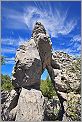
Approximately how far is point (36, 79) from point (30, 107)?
1150 mm

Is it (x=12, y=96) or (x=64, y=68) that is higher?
(x=64, y=68)

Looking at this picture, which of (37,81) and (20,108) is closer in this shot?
(20,108)

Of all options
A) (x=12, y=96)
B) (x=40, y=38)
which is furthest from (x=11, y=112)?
(x=40, y=38)

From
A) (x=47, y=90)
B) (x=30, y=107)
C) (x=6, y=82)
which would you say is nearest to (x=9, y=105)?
(x=30, y=107)

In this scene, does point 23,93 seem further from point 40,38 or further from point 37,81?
point 40,38

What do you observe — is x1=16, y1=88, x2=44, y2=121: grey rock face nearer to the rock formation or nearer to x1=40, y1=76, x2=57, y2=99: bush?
the rock formation

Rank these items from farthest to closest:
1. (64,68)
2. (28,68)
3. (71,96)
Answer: (64,68) < (71,96) < (28,68)

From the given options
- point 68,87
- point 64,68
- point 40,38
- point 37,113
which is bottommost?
point 37,113

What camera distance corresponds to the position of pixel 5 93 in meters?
8.72

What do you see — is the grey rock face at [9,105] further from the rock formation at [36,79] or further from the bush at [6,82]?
the bush at [6,82]


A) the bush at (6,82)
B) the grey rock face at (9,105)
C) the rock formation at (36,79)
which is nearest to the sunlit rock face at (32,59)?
the rock formation at (36,79)

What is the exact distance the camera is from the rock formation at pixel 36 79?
24.3 feet

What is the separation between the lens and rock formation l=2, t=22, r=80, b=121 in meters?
7.40

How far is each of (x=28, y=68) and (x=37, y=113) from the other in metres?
1.53
